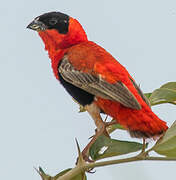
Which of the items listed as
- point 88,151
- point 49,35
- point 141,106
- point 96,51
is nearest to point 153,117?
point 141,106

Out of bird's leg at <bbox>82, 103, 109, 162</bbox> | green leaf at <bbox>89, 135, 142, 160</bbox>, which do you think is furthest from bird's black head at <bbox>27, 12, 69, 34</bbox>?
green leaf at <bbox>89, 135, 142, 160</bbox>

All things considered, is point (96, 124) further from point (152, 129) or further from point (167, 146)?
point (167, 146)

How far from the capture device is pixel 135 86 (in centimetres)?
193

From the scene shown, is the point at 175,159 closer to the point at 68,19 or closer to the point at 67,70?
the point at 67,70

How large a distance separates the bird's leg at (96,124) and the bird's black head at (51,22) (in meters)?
0.65

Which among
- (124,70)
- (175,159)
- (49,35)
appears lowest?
(175,159)

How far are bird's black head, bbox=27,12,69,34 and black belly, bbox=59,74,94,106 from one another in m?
0.42

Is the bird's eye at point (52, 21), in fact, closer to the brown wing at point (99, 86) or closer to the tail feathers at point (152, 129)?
the brown wing at point (99, 86)

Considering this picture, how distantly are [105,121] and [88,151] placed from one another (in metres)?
0.26


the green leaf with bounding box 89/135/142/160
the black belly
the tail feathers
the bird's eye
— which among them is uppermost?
the bird's eye

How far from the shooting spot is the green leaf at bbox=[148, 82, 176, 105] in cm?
176

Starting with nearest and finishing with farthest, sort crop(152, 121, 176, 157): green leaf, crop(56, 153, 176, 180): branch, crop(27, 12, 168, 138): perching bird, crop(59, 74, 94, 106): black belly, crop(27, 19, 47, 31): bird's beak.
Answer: crop(56, 153, 176, 180): branch → crop(152, 121, 176, 157): green leaf → crop(27, 12, 168, 138): perching bird → crop(59, 74, 94, 106): black belly → crop(27, 19, 47, 31): bird's beak

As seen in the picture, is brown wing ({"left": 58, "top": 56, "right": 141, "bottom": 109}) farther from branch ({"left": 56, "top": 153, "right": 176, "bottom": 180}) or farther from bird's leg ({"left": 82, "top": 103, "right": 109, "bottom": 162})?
branch ({"left": 56, "top": 153, "right": 176, "bottom": 180})

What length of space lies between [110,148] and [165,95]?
0.38 metres
